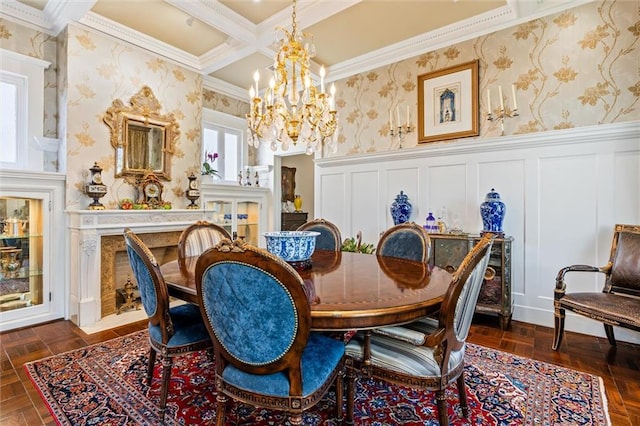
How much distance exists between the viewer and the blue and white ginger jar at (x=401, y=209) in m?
3.64

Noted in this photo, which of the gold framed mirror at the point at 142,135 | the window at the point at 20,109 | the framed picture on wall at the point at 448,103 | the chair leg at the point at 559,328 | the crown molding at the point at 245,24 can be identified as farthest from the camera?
the gold framed mirror at the point at 142,135

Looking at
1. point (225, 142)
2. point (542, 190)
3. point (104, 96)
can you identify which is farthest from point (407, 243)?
point (225, 142)

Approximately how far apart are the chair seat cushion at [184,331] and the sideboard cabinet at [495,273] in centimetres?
229

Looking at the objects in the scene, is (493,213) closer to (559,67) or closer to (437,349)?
(559,67)

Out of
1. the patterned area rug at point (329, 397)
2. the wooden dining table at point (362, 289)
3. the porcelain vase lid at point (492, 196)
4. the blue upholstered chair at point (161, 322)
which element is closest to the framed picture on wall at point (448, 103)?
the porcelain vase lid at point (492, 196)

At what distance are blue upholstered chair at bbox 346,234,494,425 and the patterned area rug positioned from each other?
42 cm

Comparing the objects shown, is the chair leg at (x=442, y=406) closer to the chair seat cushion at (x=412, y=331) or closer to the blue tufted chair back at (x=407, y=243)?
the chair seat cushion at (x=412, y=331)

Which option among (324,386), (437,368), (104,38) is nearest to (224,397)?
(324,386)

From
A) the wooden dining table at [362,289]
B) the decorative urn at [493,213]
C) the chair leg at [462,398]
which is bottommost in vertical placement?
the chair leg at [462,398]

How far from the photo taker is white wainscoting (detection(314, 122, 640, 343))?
Result: 2.66 m

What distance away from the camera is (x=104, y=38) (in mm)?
3326

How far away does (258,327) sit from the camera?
45.7 inches

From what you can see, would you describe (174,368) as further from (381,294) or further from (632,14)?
(632,14)

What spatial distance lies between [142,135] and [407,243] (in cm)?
318
